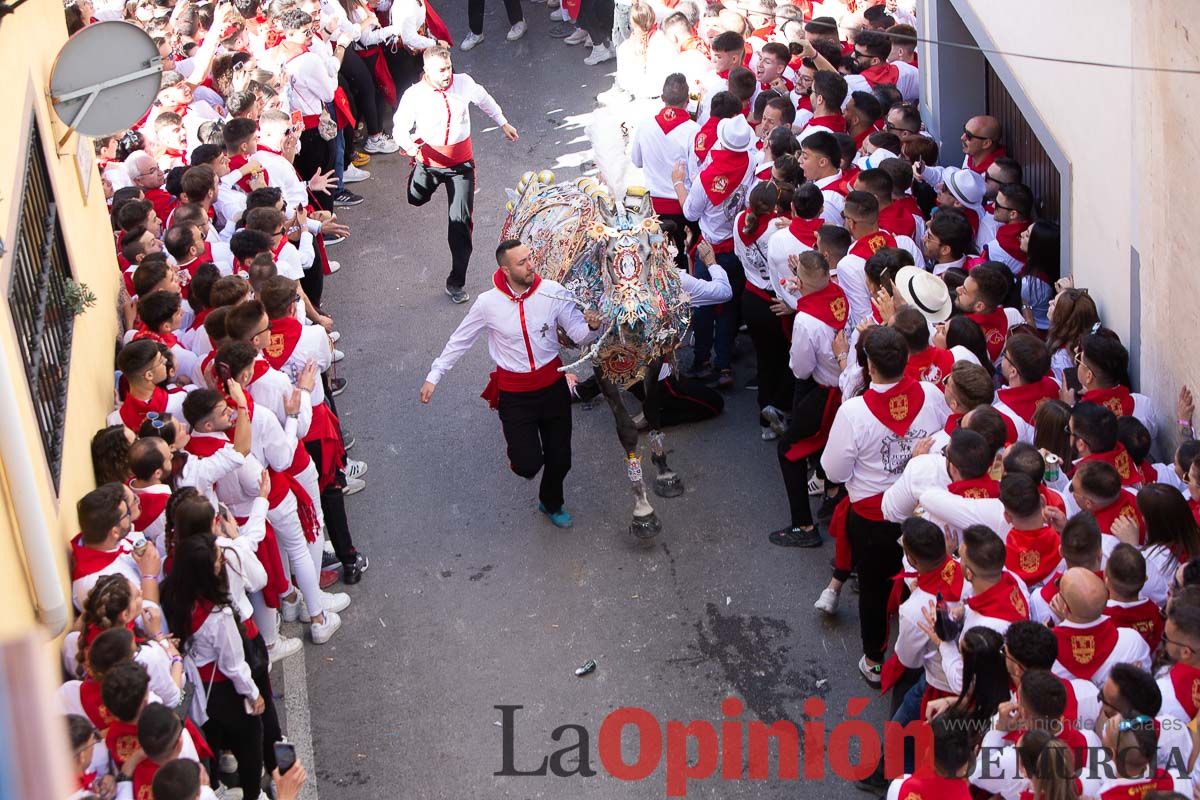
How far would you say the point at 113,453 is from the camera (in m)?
6.12

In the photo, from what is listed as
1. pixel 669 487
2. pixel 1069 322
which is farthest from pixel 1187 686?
pixel 669 487

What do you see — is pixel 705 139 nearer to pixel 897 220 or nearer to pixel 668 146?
pixel 668 146

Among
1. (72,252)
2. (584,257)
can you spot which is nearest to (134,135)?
(72,252)

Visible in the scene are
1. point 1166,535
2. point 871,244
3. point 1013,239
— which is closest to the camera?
point 1166,535

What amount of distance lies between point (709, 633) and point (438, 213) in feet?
20.5

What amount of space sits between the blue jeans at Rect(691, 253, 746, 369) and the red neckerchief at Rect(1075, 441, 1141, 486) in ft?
11.7

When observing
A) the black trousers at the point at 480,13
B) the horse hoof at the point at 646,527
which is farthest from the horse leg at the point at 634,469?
the black trousers at the point at 480,13

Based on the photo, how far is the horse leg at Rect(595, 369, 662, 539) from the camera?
759 cm

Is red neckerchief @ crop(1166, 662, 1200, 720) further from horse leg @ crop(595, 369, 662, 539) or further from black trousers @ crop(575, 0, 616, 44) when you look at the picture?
black trousers @ crop(575, 0, 616, 44)

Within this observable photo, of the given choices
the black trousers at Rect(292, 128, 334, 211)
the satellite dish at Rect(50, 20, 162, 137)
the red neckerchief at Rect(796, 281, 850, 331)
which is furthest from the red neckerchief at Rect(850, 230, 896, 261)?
the black trousers at Rect(292, 128, 334, 211)

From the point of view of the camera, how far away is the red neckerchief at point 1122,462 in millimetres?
5535

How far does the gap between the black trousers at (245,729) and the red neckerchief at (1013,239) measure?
4.38 m

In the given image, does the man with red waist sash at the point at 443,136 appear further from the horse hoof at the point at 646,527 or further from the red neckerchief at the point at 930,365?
the red neckerchief at the point at 930,365

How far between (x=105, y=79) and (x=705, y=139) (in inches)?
153
